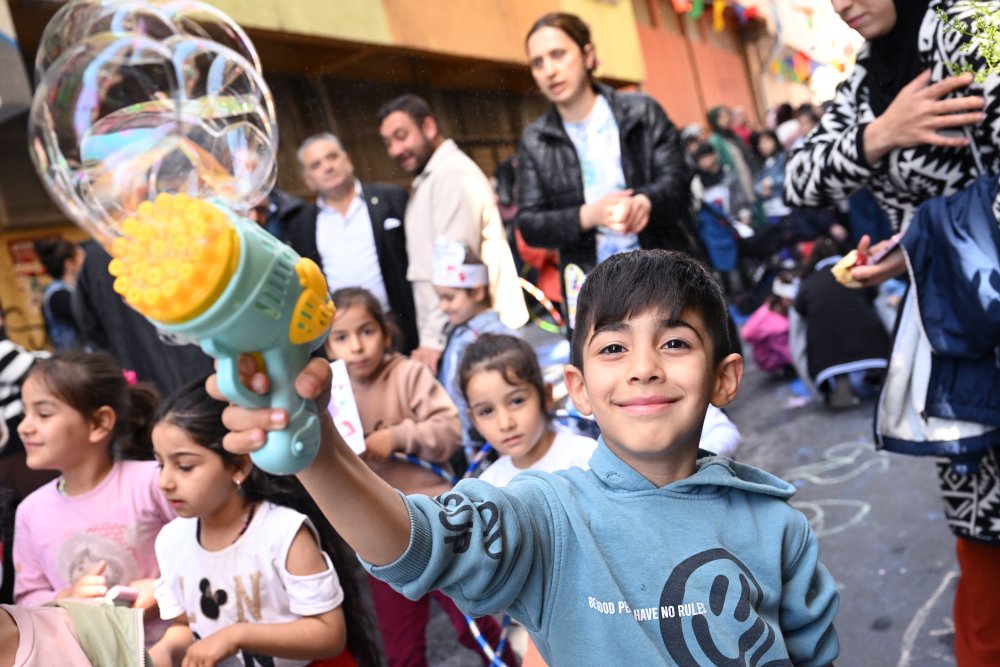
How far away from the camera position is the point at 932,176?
6.48 feet

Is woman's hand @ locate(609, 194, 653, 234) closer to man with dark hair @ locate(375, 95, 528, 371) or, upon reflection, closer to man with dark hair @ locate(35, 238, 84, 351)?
man with dark hair @ locate(375, 95, 528, 371)

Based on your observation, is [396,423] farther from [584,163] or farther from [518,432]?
[584,163]

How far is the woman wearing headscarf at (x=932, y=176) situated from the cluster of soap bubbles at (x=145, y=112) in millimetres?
1321

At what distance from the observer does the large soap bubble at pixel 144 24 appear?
167 cm

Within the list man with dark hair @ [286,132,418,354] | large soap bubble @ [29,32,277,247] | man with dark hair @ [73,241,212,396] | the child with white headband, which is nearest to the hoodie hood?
large soap bubble @ [29,32,277,247]

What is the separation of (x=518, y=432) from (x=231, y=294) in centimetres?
158

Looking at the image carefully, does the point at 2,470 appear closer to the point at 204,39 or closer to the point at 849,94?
the point at 204,39

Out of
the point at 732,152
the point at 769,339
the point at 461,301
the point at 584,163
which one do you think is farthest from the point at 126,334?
the point at 732,152

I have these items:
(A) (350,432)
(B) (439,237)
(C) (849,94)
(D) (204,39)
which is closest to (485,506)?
(A) (350,432)

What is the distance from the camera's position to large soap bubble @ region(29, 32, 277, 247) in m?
1.26

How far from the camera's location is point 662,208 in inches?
106

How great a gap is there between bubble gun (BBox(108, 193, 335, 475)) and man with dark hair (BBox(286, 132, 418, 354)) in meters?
2.50

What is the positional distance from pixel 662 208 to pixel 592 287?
4.52 ft

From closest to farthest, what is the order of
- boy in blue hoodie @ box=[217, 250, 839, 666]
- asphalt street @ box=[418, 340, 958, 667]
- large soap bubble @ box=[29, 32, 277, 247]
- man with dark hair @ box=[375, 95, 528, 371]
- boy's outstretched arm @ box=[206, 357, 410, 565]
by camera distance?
boy's outstretched arm @ box=[206, 357, 410, 565]
boy in blue hoodie @ box=[217, 250, 839, 666]
large soap bubble @ box=[29, 32, 277, 247]
asphalt street @ box=[418, 340, 958, 667]
man with dark hair @ box=[375, 95, 528, 371]
